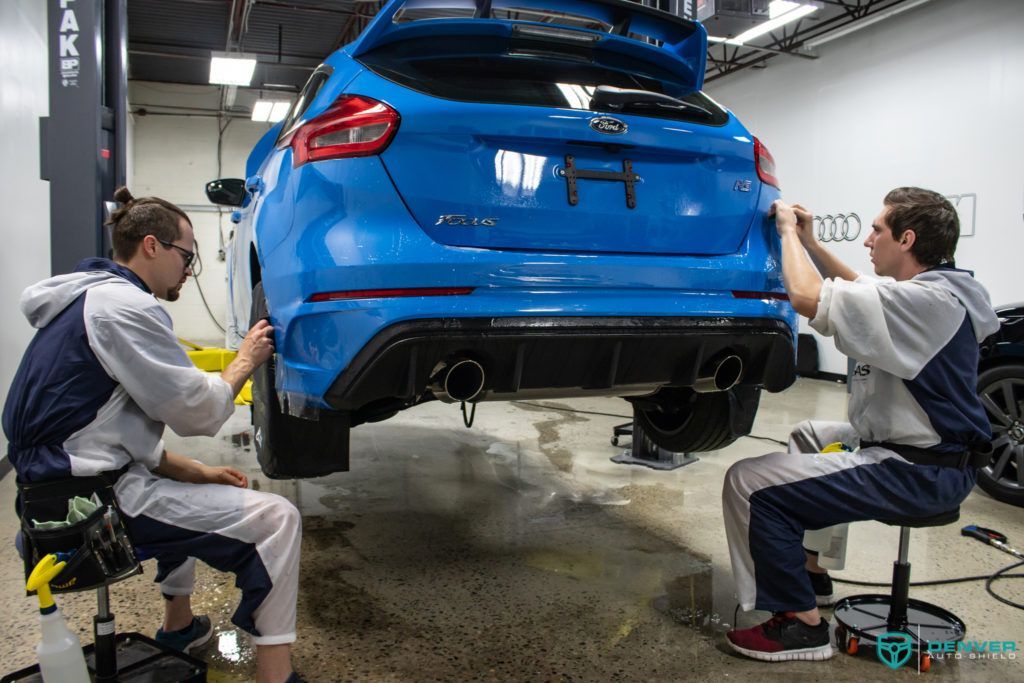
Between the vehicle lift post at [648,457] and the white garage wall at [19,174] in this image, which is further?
the vehicle lift post at [648,457]

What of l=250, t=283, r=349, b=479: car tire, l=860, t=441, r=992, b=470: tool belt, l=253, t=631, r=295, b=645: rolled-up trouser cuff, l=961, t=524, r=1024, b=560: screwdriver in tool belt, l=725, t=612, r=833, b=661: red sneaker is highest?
l=860, t=441, r=992, b=470: tool belt

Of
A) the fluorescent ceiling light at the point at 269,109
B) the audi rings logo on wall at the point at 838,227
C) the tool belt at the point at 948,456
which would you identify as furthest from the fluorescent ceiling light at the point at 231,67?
the tool belt at the point at 948,456

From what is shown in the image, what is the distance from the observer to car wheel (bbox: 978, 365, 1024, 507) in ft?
12.2

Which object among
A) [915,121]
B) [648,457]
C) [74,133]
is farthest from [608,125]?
[915,121]

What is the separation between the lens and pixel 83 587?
1.58 metres

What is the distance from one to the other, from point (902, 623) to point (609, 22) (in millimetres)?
1973

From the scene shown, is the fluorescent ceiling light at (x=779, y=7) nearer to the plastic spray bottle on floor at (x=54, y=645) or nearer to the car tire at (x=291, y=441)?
the car tire at (x=291, y=441)

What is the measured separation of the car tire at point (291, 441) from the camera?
7.64ft

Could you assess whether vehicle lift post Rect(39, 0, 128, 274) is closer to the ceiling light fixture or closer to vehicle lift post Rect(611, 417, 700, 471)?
vehicle lift post Rect(611, 417, 700, 471)

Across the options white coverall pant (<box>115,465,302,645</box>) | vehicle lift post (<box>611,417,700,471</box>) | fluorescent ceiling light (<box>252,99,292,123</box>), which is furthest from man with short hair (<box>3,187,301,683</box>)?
fluorescent ceiling light (<box>252,99,292,123</box>)

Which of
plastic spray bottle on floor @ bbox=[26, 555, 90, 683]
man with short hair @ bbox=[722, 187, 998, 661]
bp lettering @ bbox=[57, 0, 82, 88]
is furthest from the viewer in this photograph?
bp lettering @ bbox=[57, 0, 82, 88]

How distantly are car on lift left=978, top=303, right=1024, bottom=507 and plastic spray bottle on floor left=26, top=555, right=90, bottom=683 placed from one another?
392 cm

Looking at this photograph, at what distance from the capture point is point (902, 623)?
2.18m

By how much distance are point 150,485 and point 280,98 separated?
45.1 ft
